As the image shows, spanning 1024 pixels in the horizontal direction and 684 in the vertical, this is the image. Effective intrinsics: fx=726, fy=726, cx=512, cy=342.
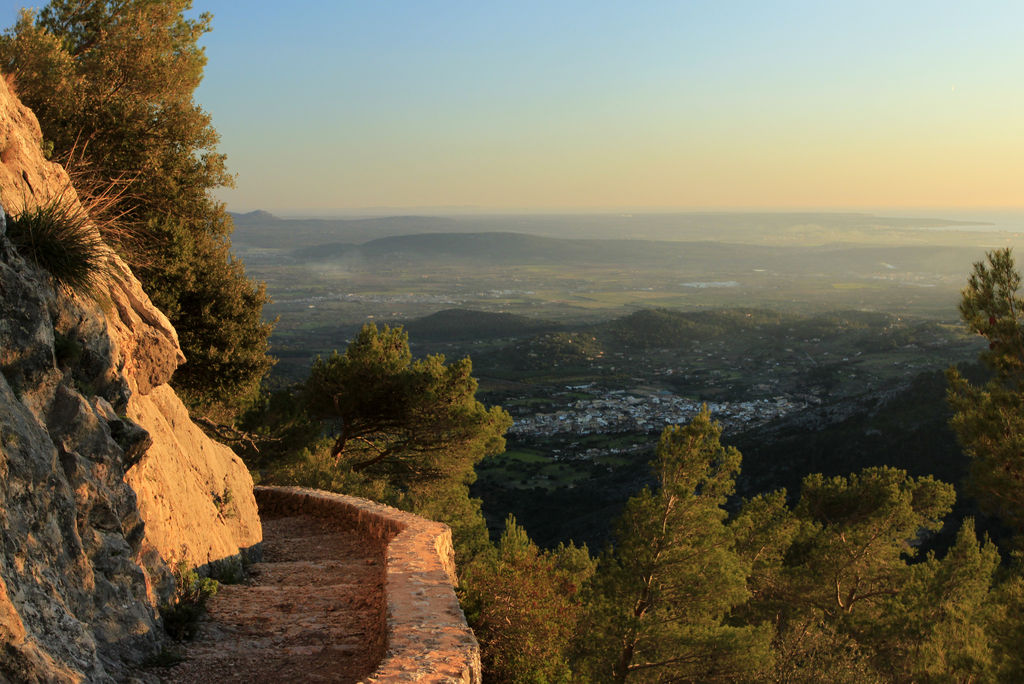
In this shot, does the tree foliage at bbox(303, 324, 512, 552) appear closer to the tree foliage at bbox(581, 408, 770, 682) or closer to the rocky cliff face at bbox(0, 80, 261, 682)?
the tree foliage at bbox(581, 408, 770, 682)

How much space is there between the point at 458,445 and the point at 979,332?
40.0 feet

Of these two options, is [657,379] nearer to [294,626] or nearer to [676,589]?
[676,589]

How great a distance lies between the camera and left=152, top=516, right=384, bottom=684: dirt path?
6.13 m

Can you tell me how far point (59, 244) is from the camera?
677 centimetres

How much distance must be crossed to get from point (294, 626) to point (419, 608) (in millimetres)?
1339

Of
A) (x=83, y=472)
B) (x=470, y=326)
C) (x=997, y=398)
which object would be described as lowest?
(x=470, y=326)

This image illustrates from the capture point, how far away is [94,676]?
443 cm

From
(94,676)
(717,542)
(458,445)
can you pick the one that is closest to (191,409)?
(458,445)

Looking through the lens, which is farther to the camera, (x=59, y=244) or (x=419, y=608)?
(x=419, y=608)

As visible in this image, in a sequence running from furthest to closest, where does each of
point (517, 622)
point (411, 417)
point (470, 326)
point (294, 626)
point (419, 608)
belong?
1. point (470, 326)
2. point (411, 417)
3. point (517, 622)
4. point (294, 626)
5. point (419, 608)

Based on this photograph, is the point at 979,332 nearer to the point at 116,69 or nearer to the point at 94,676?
the point at 94,676

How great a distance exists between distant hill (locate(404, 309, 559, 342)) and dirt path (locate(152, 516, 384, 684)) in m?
106

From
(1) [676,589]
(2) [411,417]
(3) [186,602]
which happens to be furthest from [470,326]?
(3) [186,602]

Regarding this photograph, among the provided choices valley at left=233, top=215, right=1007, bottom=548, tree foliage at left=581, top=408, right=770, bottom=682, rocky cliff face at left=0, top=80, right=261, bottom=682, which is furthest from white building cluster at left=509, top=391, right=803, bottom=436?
rocky cliff face at left=0, top=80, right=261, bottom=682
